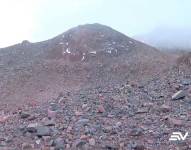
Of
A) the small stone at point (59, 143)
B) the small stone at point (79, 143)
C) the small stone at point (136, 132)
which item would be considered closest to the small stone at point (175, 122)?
the small stone at point (136, 132)

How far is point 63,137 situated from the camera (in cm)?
964

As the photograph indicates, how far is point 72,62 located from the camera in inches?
1017

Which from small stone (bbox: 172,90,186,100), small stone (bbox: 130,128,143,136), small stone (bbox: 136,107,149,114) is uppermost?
small stone (bbox: 172,90,186,100)

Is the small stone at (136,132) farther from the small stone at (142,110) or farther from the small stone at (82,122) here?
the small stone at (142,110)

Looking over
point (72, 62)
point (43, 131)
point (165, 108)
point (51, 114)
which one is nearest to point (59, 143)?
point (43, 131)

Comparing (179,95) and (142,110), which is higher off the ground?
(179,95)

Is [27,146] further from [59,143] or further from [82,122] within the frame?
[82,122]

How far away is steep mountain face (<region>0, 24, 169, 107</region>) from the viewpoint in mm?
22609

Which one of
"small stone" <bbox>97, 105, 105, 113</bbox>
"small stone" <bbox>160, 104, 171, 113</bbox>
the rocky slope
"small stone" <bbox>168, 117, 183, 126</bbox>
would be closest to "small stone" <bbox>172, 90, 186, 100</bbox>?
the rocky slope

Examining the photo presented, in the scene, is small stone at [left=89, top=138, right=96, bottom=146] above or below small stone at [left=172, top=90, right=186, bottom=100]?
below

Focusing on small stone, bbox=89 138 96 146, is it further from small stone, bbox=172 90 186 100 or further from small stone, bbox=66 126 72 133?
small stone, bbox=172 90 186 100

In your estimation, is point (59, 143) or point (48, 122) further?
point (48, 122)

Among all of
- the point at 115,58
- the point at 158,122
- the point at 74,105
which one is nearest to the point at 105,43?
the point at 115,58

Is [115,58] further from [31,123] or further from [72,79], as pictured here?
[31,123]
